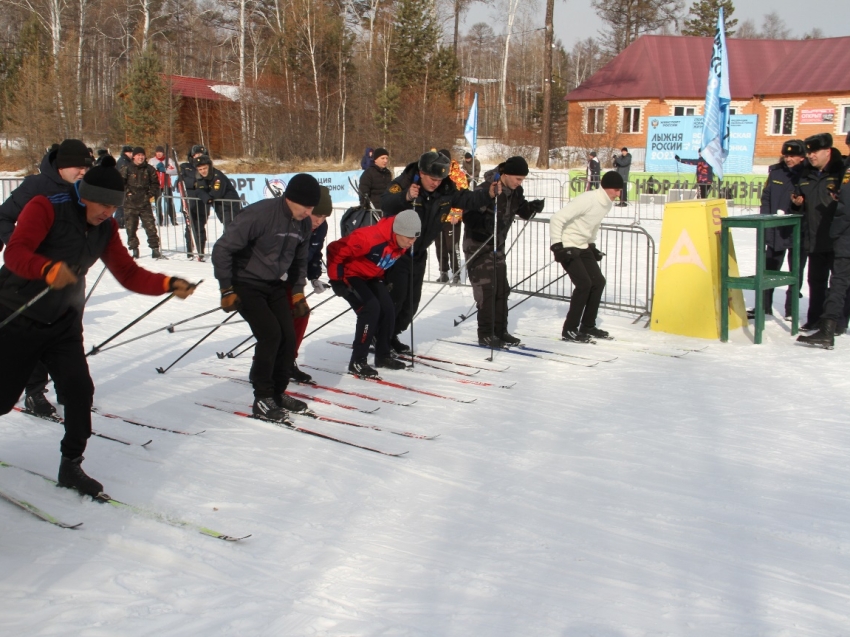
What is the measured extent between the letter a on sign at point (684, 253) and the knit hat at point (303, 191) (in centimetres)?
444

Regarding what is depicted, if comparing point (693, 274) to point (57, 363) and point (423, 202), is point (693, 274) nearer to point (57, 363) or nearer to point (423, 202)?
point (423, 202)

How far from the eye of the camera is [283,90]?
3666cm

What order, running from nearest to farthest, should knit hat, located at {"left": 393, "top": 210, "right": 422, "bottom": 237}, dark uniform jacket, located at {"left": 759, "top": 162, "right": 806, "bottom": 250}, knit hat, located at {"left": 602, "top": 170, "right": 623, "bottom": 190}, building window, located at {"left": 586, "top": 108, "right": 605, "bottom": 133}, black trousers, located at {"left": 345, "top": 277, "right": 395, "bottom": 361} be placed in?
1. knit hat, located at {"left": 393, "top": 210, "right": 422, "bottom": 237}
2. black trousers, located at {"left": 345, "top": 277, "right": 395, "bottom": 361}
3. knit hat, located at {"left": 602, "top": 170, "right": 623, "bottom": 190}
4. dark uniform jacket, located at {"left": 759, "top": 162, "right": 806, "bottom": 250}
5. building window, located at {"left": 586, "top": 108, "right": 605, "bottom": 133}

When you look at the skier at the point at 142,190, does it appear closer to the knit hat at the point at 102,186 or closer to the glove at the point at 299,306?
the glove at the point at 299,306

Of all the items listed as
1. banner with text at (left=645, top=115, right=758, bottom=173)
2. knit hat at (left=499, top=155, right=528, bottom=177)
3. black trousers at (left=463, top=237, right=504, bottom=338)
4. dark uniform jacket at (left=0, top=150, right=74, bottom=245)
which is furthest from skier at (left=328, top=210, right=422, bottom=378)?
banner with text at (left=645, top=115, right=758, bottom=173)

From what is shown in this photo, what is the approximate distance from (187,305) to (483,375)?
4.37 metres

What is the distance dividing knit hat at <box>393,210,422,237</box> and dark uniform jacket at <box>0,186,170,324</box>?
2516 mm

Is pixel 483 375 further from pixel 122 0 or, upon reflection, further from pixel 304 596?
pixel 122 0

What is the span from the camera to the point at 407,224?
6.16m

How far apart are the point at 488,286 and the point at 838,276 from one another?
3.19 metres

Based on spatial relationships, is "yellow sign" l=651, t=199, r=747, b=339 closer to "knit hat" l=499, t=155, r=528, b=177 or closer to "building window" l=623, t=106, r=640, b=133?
"knit hat" l=499, t=155, r=528, b=177

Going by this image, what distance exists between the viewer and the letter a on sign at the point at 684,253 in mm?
8062

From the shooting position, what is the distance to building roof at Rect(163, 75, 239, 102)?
38719mm

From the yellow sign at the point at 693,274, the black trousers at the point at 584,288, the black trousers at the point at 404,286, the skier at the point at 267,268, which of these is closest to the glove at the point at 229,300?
the skier at the point at 267,268
